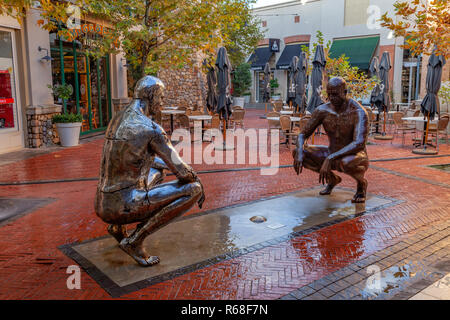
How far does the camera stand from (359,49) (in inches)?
1078

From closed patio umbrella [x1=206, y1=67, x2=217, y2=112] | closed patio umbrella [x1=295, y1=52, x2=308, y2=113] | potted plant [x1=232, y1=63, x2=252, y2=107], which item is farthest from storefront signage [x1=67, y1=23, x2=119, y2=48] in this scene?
potted plant [x1=232, y1=63, x2=252, y2=107]

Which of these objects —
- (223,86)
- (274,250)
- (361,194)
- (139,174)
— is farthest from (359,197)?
(223,86)

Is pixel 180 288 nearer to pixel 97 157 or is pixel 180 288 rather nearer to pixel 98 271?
pixel 98 271

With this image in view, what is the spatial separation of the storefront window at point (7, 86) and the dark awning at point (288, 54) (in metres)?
23.6

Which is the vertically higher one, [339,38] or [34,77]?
[339,38]

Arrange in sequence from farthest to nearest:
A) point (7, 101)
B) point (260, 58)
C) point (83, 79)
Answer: point (260, 58) → point (83, 79) → point (7, 101)

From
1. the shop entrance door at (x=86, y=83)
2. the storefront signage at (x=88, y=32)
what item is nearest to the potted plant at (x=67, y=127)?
the shop entrance door at (x=86, y=83)

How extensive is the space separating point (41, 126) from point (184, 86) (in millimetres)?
9925

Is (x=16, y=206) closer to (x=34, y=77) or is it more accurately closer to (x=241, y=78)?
(x=34, y=77)

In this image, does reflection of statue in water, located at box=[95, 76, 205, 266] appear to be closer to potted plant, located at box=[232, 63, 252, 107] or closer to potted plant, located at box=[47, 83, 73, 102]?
potted plant, located at box=[47, 83, 73, 102]

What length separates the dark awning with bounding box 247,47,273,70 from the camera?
111ft

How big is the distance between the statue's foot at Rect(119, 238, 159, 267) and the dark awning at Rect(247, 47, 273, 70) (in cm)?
3138

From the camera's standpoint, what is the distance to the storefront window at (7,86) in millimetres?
11023
